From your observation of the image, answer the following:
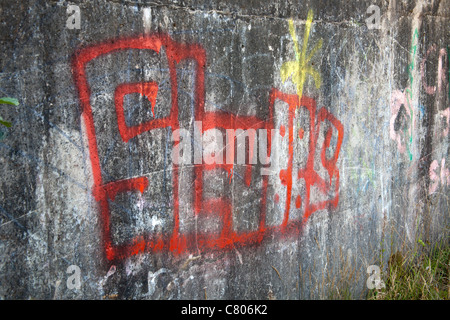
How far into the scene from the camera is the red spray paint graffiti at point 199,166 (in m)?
1.98

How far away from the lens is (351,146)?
3164 millimetres

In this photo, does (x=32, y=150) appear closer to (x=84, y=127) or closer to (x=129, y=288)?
(x=84, y=127)

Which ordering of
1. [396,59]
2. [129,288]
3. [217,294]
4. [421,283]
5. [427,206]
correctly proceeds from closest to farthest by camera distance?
[129,288] → [217,294] → [421,283] → [396,59] → [427,206]

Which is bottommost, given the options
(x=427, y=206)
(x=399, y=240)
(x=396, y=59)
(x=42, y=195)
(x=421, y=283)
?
(x=421, y=283)

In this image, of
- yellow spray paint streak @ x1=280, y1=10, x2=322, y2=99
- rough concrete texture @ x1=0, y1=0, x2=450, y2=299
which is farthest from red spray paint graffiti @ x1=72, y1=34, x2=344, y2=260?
yellow spray paint streak @ x1=280, y1=10, x2=322, y2=99

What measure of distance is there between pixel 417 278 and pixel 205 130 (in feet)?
7.16

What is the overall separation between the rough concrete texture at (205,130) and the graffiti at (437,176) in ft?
1.87

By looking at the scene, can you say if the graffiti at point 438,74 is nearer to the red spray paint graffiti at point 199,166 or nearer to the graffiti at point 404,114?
the graffiti at point 404,114

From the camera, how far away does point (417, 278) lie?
3.19m

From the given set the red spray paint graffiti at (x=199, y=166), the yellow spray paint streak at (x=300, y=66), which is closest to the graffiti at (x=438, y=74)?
the red spray paint graffiti at (x=199, y=166)

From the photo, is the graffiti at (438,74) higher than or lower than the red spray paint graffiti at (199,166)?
higher

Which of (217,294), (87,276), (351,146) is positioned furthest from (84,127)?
(351,146)

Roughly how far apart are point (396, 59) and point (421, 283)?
189 centimetres

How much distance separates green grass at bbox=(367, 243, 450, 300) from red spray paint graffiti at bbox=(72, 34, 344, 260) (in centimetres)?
87
